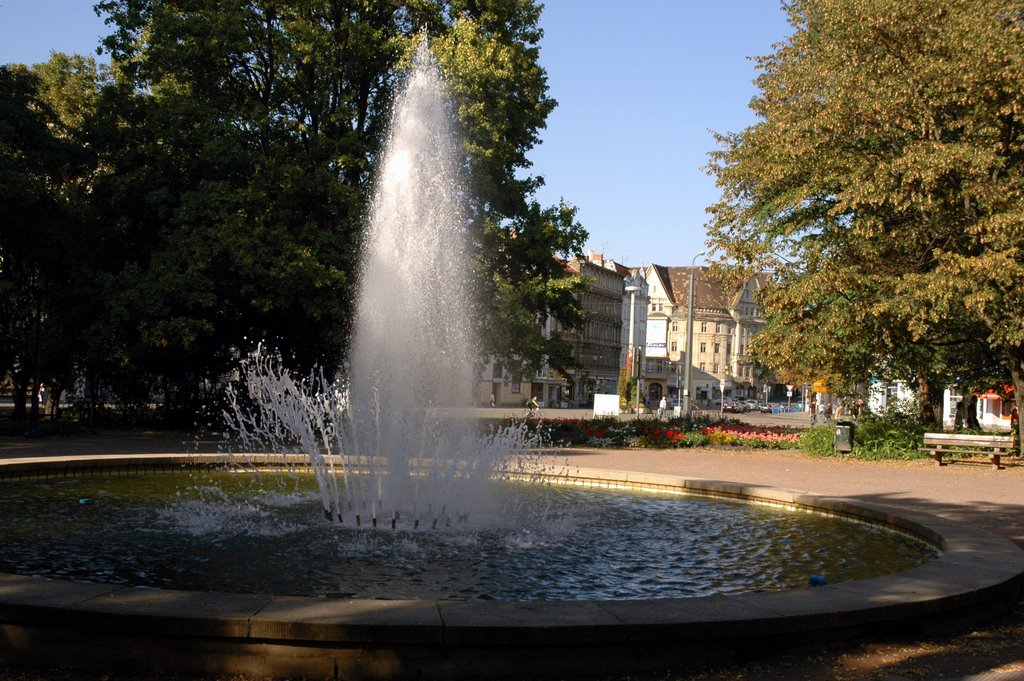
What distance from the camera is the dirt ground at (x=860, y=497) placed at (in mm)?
5762

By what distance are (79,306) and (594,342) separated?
93.6 m

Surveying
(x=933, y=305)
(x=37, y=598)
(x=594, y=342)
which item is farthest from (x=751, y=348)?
(x=594, y=342)

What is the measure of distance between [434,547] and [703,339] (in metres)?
142

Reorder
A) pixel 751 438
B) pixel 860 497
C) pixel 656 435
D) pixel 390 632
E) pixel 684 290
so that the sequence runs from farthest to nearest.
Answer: pixel 684 290
pixel 751 438
pixel 656 435
pixel 860 497
pixel 390 632

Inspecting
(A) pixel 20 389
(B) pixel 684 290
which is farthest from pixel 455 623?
(B) pixel 684 290

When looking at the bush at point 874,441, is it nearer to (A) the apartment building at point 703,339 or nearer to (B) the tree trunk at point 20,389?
(B) the tree trunk at point 20,389

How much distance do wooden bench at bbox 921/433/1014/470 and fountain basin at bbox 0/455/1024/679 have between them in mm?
19198

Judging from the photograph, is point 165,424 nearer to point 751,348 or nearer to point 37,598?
point 751,348

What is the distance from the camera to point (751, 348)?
2967cm

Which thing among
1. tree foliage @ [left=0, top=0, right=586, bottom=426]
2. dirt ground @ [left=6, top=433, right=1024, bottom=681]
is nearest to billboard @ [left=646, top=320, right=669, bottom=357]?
tree foliage @ [left=0, top=0, right=586, bottom=426]

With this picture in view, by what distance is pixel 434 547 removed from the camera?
31.3ft

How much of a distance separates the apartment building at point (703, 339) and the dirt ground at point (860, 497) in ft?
332

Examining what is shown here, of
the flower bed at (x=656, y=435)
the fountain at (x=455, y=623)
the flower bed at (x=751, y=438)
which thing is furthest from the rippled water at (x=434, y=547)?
the flower bed at (x=751, y=438)

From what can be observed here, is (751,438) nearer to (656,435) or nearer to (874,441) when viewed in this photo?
(656,435)
